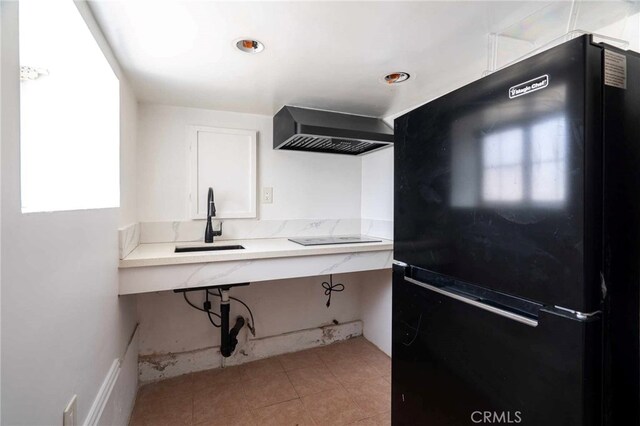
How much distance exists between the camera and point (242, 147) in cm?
212

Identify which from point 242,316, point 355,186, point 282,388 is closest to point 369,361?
point 282,388

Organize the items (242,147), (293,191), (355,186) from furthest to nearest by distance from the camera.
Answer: (355,186) → (293,191) → (242,147)

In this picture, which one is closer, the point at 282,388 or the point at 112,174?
the point at 112,174

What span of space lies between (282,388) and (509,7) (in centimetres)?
220

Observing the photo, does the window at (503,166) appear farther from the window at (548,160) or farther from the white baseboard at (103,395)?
the white baseboard at (103,395)

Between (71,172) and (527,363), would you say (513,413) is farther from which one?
(71,172)

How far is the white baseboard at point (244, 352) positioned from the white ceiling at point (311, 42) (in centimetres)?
175

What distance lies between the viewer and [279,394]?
1766mm

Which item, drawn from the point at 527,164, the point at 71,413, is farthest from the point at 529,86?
the point at 71,413

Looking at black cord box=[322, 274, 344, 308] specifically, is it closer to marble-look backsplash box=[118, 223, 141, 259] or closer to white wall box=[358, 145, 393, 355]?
white wall box=[358, 145, 393, 355]

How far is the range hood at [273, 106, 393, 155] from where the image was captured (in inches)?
69.1

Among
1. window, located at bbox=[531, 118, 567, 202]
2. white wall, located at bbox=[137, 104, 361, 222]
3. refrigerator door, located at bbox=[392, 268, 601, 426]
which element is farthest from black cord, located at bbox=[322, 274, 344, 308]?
window, located at bbox=[531, 118, 567, 202]

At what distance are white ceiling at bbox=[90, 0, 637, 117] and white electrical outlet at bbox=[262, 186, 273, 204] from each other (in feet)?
2.32

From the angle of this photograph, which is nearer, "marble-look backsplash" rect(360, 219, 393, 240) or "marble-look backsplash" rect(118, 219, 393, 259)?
"marble-look backsplash" rect(118, 219, 393, 259)
